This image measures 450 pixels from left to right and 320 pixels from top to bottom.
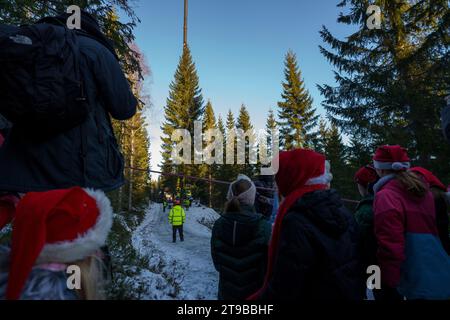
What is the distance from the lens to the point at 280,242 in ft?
6.63

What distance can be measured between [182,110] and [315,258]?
34.7 meters

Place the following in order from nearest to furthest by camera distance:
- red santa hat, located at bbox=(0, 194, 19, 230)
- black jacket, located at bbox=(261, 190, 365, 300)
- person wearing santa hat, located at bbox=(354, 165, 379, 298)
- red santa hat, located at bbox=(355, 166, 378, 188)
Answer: red santa hat, located at bbox=(0, 194, 19, 230) → black jacket, located at bbox=(261, 190, 365, 300) → person wearing santa hat, located at bbox=(354, 165, 379, 298) → red santa hat, located at bbox=(355, 166, 378, 188)

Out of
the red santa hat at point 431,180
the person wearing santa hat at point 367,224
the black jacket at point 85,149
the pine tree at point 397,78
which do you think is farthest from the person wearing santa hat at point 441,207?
the pine tree at point 397,78

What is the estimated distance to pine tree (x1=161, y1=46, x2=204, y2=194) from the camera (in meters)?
35.3

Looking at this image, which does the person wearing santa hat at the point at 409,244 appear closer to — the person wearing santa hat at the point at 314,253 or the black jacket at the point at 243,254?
the person wearing santa hat at the point at 314,253

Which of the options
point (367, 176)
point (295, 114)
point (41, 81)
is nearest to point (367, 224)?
point (367, 176)

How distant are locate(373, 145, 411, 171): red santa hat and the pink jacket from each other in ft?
0.83

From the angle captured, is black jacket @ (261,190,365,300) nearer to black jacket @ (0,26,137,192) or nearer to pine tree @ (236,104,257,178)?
black jacket @ (0,26,137,192)

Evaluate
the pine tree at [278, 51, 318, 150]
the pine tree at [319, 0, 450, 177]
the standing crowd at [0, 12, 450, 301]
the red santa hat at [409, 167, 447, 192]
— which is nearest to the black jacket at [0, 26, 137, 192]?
the standing crowd at [0, 12, 450, 301]

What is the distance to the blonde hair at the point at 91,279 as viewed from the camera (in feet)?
4.82

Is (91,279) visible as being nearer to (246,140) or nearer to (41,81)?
(41,81)

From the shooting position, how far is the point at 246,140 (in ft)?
124

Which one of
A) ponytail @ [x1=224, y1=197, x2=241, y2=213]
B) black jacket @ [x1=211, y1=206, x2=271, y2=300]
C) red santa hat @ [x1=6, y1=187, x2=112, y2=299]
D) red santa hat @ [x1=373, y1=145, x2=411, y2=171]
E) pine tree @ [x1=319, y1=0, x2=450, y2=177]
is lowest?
black jacket @ [x1=211, y1=206, x2=271, y2=300]
